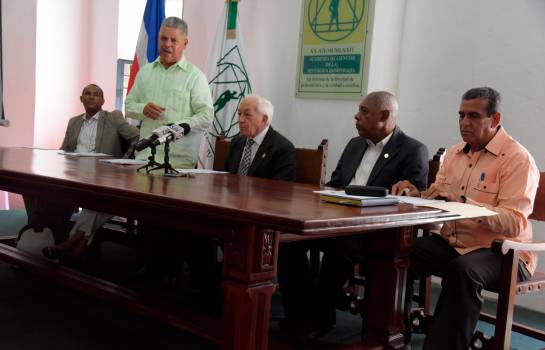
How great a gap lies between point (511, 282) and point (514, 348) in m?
0.79

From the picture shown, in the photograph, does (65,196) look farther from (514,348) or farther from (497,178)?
(514,348)

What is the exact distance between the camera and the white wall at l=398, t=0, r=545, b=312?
11.3ft

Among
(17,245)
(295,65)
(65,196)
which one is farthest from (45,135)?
(65,196)

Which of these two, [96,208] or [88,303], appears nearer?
[96,208]

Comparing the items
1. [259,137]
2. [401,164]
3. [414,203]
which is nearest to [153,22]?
[259,137]

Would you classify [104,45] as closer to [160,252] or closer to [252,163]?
[160,252]

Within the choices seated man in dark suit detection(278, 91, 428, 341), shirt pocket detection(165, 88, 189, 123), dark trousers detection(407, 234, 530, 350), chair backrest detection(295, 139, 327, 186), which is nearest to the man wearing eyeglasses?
dark trousers detection(407, 234, 530, 350)

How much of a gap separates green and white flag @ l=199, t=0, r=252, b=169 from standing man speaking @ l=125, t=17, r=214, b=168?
101 centimetres

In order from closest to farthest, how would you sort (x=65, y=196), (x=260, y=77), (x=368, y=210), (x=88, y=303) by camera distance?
(x=368, y=210) < (x=65, y=196) < (x=88, y=303) < (x=260, y=77)

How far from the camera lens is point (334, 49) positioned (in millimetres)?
4238

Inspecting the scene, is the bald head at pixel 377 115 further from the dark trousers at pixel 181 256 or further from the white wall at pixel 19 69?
the white wall at pixel 19 69

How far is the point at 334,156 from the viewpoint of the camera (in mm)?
4309

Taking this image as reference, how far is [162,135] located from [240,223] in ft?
3.17

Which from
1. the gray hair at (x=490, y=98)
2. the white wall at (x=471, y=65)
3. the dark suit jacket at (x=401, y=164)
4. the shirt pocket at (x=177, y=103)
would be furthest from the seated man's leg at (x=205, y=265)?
the white wall at (x=471, y=65)
